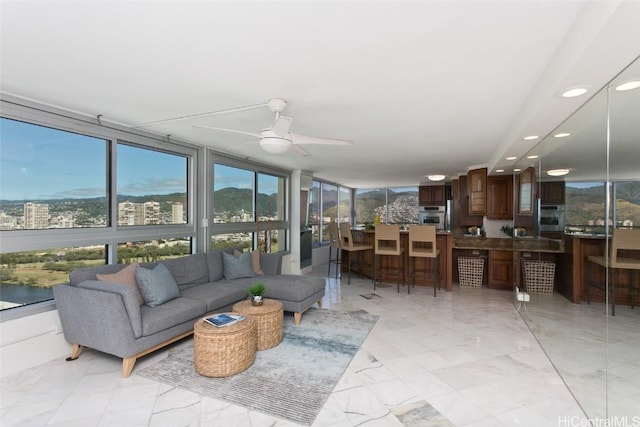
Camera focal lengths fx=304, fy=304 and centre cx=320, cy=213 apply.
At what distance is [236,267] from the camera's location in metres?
4.42

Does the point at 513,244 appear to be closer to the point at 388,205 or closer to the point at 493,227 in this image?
the point at 493,227

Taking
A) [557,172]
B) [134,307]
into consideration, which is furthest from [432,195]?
[134,307]

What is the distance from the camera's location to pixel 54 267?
123 inches

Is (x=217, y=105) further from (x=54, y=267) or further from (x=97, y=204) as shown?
(x=54, y=267)

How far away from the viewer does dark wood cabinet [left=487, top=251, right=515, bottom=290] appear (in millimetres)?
5453

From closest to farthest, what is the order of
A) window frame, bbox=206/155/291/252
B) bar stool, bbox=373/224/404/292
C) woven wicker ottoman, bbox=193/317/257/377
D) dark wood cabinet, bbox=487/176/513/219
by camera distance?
woven wicker ottoman, bbox=193/317/257/377 → window frame, bbox=206/155/291/252 → bar stool, bbox=373/224/404/292 → dark wood cabinet, bbox=487/176/513/219

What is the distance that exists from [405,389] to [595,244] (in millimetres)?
1846

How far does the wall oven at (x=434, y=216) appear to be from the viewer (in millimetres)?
9359

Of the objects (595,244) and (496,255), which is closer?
(595,244)

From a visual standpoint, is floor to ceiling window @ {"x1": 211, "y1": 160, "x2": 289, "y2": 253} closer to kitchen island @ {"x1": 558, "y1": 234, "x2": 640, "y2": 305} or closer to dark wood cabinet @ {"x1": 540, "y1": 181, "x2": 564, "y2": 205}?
dark wood cabinet @ {"x1": 540, "y1": 181, "x2": 564, "y2": 205}

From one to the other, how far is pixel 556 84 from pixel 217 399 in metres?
3.24

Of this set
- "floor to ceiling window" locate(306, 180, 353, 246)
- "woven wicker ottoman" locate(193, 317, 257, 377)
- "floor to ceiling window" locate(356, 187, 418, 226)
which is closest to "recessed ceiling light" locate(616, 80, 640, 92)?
"woven wicker ottoman" locate(193, 317, 257, 377)

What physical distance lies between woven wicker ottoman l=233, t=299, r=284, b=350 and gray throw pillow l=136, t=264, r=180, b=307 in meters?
0.75

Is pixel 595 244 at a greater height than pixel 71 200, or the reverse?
pixel 71 200
